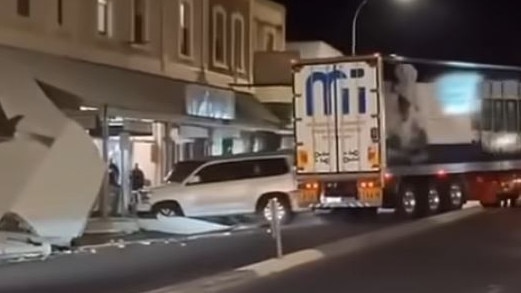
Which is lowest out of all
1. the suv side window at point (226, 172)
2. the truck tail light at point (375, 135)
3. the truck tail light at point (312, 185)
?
the truck tail light at point (312, 185)

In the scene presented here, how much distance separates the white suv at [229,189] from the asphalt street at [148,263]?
460 cm

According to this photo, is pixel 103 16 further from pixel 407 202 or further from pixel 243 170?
pixel 407 202

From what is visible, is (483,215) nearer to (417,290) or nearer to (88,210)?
(88,210)

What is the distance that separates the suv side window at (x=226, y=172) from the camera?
114 ft

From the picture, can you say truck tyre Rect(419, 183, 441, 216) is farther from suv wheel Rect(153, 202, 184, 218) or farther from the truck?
suv wheel Rect(153, 202, 184, 218)

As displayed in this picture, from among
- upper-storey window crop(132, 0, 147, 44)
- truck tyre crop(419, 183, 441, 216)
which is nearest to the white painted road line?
truck tyre crop(419, 183, 441, 216)

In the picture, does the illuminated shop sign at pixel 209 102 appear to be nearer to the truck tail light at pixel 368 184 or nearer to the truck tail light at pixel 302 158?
the truck tail light at pixel 302 158

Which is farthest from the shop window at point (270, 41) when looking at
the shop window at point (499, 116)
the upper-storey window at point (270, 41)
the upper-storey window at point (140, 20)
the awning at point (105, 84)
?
the shop window at point (499, 116)

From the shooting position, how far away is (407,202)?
109ft

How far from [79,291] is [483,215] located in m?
20.2

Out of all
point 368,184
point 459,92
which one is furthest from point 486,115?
point 368,184

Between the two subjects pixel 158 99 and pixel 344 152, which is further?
pixel 158 99

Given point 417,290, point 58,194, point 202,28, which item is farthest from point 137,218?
point 417,290

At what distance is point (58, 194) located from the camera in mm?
27453
